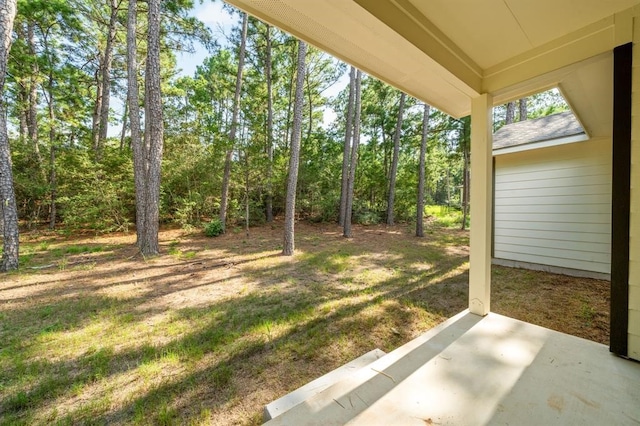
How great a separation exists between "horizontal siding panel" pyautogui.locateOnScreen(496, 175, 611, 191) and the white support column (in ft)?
11.6

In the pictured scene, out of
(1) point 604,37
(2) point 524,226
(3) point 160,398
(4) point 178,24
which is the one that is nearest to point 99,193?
(4) point 178,24

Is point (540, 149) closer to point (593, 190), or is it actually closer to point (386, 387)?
point (593, 190)

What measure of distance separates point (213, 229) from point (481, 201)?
25.1 ft

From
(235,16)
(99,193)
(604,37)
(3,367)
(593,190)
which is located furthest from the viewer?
(235,16)

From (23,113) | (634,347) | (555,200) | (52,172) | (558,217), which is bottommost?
(634,347)

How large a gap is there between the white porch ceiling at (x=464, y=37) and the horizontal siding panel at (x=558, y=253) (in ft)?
11.1

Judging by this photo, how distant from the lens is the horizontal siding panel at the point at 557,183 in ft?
12.7

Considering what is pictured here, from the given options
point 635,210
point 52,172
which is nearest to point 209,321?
point 635,210

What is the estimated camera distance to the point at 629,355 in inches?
57.9

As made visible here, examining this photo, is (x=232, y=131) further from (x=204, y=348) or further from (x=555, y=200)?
(x=555, y=200)

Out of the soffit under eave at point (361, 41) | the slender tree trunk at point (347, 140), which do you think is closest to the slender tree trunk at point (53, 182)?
the slender tree trunk at point (347, 140)

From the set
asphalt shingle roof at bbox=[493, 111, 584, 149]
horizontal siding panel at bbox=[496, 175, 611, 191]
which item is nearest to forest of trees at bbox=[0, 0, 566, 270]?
asphalt shingle roof at bbox=[493, 111, 584, 149]

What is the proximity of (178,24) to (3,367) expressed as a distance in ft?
29.4

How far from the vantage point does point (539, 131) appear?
15.1 ft
